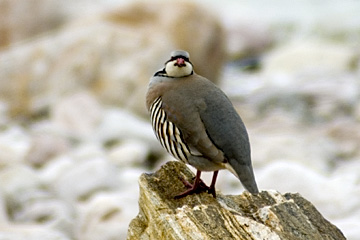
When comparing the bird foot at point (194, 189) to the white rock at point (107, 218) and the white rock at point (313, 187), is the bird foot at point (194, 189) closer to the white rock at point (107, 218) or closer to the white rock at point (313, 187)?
the white rock at point (107, 218)

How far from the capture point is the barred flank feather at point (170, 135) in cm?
491

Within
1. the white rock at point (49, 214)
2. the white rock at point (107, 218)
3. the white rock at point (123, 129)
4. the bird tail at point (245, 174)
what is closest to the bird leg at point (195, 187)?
the bird tail at point (245, 174)

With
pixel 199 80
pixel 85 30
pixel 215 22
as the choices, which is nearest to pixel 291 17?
pixel 215 22

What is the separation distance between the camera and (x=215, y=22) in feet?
48.1

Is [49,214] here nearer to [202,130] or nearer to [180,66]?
[180,66]

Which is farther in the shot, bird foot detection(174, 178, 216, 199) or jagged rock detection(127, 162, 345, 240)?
bird foot detection(174, 178, 216, 199)

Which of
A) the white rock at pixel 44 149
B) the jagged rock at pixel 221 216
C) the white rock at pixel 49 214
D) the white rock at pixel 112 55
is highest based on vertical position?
the white rock at pixel 112 55

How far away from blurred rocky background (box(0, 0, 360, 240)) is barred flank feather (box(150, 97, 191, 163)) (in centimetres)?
219

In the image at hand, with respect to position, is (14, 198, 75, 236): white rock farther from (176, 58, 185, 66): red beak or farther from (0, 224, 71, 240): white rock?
(176, 58, 185, 66): red beak

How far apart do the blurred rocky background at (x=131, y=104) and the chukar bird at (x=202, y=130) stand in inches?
87.6

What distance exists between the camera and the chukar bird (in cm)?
479

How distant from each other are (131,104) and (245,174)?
8.15 meters

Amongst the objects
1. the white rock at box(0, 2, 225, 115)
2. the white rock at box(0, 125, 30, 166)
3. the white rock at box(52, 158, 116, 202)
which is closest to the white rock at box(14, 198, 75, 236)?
the white rock at box(52, 158, 116, 202)

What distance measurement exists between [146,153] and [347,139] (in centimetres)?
280
